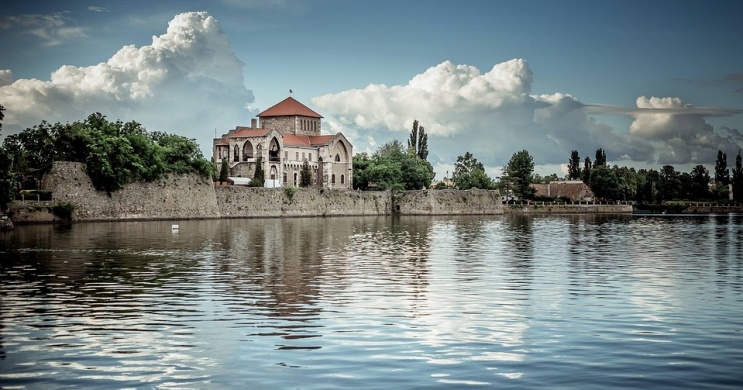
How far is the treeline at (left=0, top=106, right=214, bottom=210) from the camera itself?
5641 cm

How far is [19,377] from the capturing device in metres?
10.9

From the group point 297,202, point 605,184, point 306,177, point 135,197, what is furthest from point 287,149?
point 605,184

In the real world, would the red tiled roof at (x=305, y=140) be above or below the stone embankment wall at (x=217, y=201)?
above

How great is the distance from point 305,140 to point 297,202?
25.5m

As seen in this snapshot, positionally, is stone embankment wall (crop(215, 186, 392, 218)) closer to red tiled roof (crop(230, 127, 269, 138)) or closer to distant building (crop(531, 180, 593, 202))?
red tiled roof (crop(230, 127, 269, 138))

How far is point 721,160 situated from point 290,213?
107 meters

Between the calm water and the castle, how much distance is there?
60.7 metres

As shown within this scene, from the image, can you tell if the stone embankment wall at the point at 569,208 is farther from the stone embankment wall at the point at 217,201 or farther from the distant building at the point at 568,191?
the distant building at the point at 568,191

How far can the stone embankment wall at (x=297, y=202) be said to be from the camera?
6975cm

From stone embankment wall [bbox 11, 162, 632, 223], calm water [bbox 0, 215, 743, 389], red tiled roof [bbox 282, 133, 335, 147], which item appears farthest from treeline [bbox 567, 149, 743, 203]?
calm water [bbox 0, 215, 743, 389]

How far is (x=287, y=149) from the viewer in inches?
3757

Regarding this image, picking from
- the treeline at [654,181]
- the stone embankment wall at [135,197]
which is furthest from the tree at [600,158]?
the stone embankment wall at [135,197]

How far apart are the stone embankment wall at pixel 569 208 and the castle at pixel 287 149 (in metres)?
21.7

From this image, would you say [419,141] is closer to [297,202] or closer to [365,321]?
[297,202]
